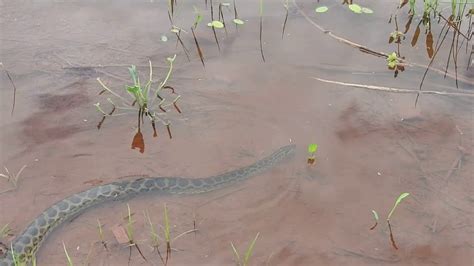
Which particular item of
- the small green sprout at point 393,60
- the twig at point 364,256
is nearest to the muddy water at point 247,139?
the twig at point 364,256

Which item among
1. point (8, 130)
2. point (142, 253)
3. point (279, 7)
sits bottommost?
point (142, 253)

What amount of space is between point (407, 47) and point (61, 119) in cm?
366

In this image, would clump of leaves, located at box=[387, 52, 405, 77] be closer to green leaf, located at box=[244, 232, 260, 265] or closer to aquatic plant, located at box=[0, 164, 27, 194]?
green leaf, located at box=[244, 232, 260, 265]

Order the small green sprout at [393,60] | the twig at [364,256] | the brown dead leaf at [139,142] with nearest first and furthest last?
1. the twig at [364,256]
2. the brown dead leaf at [139,142]
3. the small green sprout at [393,60]

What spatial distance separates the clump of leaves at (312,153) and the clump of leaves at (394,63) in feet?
4.40

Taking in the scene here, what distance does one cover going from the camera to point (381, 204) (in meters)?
4.68

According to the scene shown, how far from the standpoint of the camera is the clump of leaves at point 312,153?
15.6 ft

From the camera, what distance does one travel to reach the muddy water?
14.3 ft

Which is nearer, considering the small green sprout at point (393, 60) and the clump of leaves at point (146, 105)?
the clump of leaves at point (146, 105)

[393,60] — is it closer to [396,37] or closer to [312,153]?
[396,37]

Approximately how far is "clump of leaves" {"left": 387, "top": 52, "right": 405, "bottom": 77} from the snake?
4.77ft

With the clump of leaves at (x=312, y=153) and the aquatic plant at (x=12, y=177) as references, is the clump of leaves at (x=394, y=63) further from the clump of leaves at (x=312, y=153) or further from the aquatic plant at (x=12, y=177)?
the aquatic plant at (x=12, y=177)

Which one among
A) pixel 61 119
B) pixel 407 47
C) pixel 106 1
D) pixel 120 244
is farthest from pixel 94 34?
pixel 407 47

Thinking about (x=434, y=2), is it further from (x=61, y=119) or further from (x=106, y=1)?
(x=61, y=119)
